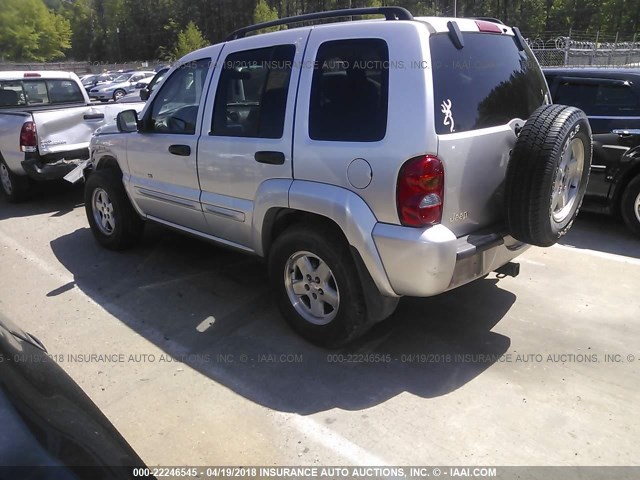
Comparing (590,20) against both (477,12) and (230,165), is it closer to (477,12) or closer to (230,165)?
(477,12)

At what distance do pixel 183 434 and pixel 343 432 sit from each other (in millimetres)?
887

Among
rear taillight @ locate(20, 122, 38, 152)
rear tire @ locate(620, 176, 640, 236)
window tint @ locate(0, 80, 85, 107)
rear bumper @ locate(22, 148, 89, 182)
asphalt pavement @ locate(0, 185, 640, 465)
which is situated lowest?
asphalt pavement @ locate(0, 185, 640, 465)

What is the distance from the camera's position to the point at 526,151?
10.0 feet

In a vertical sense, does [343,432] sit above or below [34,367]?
below

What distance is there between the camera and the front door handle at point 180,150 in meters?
4.27

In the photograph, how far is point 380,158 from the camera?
2.96m

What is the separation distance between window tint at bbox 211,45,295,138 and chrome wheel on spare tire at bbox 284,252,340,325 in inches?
34.9

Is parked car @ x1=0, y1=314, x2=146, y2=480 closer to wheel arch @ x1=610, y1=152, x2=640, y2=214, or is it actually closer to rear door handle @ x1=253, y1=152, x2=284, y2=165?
rear door handle @ x1=253, y1=152, x2=284, y2=165

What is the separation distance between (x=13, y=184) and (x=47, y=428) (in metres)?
7.39

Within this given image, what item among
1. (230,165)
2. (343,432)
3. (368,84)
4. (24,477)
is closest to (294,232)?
(230,165)

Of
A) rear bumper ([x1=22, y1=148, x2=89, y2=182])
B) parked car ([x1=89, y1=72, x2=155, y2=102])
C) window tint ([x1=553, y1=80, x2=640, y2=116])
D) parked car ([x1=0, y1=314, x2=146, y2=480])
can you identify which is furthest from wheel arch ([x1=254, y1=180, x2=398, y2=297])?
parked car ([x1=89, y1=72, x2=155, y2=102])

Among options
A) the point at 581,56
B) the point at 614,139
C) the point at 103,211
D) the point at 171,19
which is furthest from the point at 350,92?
the point at 171,19

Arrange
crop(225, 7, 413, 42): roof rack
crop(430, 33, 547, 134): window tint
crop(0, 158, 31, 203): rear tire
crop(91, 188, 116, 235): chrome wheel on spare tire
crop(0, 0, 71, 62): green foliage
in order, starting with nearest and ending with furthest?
1. crop(430, 33, 547, 134): window tint
2. crop(225, 7, 413, 42): roof rack
3. crop(91, 188, 116, 235): chrome wheel on spare tire
4. crop(0, 158, 31, 203): rear tire
5. crop(0, 0, 71, 62): green foliage

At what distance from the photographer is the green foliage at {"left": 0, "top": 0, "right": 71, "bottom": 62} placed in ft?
251
